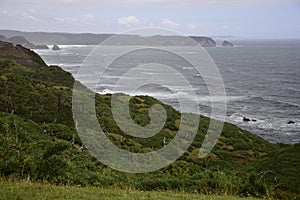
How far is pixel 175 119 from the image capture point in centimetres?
4647

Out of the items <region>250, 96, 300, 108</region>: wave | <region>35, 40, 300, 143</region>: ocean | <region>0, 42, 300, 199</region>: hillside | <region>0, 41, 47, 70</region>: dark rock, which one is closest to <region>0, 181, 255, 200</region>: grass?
<region>0, 42, 300, 199</region>: hillside

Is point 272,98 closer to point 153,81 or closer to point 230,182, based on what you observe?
point 153,81

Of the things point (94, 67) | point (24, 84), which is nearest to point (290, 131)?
point (24, 84)

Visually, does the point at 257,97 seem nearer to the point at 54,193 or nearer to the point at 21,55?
the point at 21,55

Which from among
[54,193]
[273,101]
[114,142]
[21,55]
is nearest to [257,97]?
[273,101]

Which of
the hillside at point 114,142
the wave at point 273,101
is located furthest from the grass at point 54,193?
the wave at point 273,101

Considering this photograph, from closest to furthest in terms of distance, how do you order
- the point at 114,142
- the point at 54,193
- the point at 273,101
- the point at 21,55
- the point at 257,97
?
the point at 54,193 < the point at 114,142 < the point at 273,101 < the point at 21,55 < the point at 257,97

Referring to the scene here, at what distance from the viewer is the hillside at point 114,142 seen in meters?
11.0

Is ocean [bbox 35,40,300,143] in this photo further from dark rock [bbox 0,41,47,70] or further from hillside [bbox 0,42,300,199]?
dark rock [bbox 0,41,47,70]

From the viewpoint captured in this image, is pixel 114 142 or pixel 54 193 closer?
pixel 54 193

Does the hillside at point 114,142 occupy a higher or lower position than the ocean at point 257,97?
higher

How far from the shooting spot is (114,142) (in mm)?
27734

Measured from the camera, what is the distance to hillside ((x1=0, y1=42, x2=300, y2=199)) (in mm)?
10969

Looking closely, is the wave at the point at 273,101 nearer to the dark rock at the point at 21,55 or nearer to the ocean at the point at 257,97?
the ocean at the point at 257,97
